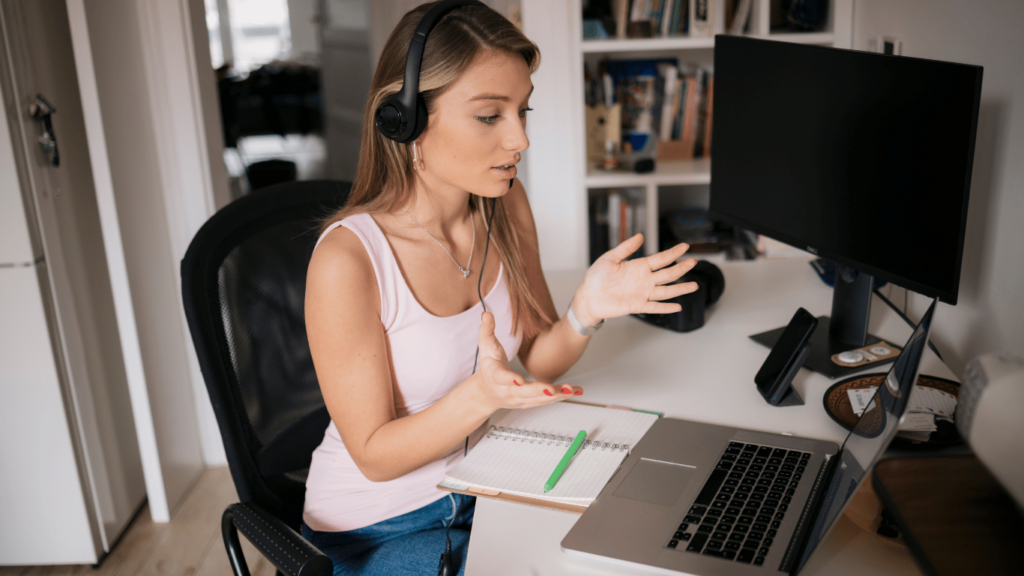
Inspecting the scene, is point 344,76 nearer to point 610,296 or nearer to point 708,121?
point 708,121

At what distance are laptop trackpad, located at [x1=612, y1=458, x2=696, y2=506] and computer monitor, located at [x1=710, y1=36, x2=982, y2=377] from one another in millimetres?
419

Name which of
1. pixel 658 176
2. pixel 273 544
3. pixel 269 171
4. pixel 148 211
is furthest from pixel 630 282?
pixel 269 171

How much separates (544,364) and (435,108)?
462mm

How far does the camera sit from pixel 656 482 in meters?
0.94

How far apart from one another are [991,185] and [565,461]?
81cm

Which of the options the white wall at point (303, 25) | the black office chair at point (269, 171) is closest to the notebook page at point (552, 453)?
the black office chair at point (269, 171)

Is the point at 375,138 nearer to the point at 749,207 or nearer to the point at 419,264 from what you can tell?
the point at 419,264

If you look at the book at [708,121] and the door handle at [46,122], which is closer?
the door handle at [46,122]

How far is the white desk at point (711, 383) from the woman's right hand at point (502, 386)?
14cm

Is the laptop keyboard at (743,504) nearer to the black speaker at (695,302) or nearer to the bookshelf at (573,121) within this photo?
the black speaker at (695,302)

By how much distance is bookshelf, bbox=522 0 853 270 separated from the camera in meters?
2.18

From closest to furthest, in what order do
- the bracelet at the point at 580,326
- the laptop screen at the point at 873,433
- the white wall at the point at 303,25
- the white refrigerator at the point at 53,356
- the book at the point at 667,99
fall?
the laptop screen at the point at 873,433 → the bracelet at the point at 580,326 → the white refrigerator at the point at 53,356 → the book at the point at 667,99 → the white wall at the point at 303,25

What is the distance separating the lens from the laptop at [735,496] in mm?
780

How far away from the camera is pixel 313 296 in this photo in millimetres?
1031
